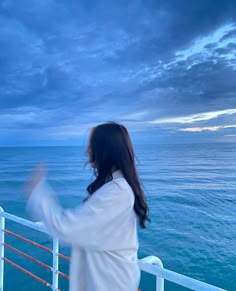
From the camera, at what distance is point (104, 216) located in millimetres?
895

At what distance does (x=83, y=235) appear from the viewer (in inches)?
35.7

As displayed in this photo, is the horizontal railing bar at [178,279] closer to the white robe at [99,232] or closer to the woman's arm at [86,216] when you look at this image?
the white robe at [99,232]

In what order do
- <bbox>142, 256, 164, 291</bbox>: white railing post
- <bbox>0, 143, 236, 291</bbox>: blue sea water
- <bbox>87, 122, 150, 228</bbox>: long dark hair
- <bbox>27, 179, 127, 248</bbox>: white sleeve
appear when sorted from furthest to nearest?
<bbox>0, 143, 236, 291</bbox>: blue sea water < <bbox>142, 256, 164, 291</bbox>: white railing post < <bbox>87, 122, 150, 228</bbox>: long dark hair < <bbox>27, 179, 127, 248</bbox>: white sleeve

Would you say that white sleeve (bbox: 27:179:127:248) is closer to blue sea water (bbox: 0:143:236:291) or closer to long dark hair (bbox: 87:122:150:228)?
long dark hair (bbox: 87:122:150:228)

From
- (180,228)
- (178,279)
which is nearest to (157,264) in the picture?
(178,279)

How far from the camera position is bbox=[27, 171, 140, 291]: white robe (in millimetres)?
892

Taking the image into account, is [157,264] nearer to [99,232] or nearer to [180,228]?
[99,232]

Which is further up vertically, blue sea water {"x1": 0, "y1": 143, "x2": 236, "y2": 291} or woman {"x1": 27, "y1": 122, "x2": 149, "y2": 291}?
woman {"x1": 27, "y1": 122, "x2": 149, "y2": 291}

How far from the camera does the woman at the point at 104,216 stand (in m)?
0.90

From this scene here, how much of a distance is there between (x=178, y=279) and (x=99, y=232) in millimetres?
351

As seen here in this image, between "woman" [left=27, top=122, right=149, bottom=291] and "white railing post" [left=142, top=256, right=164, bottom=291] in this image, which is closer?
"woman" [left=27, top=122, right=149, bottom=291]

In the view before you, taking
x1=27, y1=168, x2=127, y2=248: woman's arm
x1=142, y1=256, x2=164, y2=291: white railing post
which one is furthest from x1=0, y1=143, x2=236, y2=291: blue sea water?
x1=27, y1=168, x2=127, y2=248: woman's arm

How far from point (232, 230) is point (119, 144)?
1315 centimetres

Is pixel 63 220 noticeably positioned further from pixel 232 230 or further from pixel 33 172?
pixel 232 230
